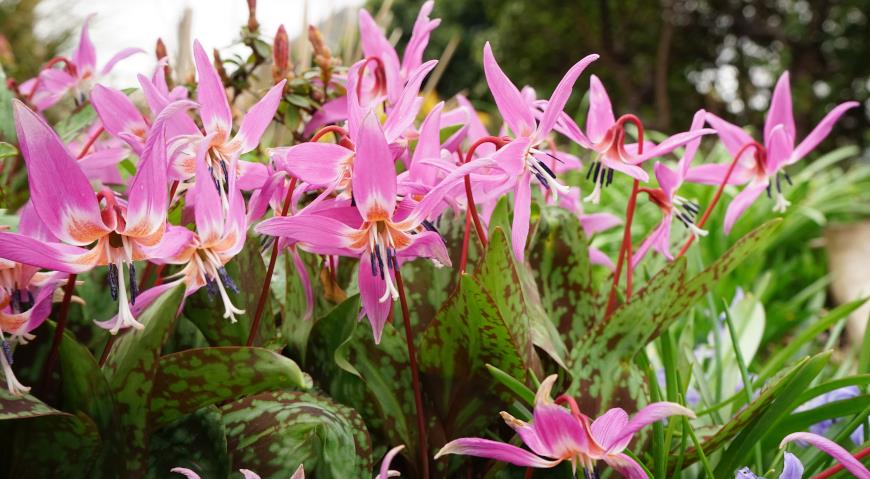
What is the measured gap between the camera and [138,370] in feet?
1.95

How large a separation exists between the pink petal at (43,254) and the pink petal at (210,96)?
159mm

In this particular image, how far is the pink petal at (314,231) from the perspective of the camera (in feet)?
1.86

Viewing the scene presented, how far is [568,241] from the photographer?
2.93ft

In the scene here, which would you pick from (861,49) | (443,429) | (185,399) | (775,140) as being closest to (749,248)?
(775,140)

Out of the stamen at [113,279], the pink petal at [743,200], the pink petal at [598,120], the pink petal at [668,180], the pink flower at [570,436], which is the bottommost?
the pink flower at [570,436]

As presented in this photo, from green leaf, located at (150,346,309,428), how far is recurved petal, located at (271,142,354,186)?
0.15 meters

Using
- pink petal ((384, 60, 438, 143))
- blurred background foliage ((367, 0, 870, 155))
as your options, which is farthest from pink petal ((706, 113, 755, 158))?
blurred background foliage ((367, 0, 870, 155))

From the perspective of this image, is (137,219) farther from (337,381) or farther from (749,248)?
(749,248)

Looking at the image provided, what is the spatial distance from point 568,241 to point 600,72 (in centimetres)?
1307

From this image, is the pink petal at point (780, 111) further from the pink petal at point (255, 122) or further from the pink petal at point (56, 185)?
the pink petal at point (56, 185)

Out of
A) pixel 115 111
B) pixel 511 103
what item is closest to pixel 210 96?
pixel 115 111

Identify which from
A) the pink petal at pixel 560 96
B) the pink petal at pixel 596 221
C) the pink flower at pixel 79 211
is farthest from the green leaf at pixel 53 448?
the pink petal at pixel 596 221

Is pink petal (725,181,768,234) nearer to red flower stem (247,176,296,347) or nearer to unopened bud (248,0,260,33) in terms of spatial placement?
red flower stem (247,176,296,347)

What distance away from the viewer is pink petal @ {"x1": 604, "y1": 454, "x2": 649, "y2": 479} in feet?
1.94
